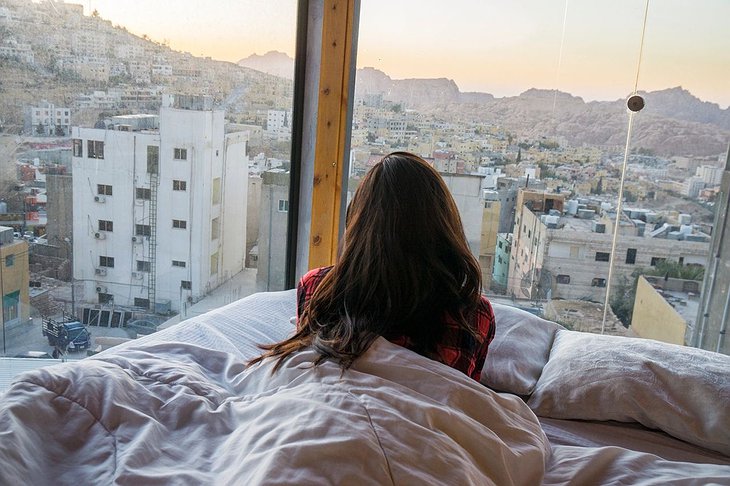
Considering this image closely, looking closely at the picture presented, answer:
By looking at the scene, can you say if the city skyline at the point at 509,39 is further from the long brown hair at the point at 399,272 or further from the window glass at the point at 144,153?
the long brown hair at the point at 399,272

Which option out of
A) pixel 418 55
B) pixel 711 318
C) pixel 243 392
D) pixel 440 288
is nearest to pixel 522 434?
pixel 440 288

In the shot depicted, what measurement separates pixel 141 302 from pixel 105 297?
0.58 ft

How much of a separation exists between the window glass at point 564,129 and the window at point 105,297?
1.27 m

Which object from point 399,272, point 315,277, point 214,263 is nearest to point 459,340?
point 399,272

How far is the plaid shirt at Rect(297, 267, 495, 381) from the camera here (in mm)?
1611

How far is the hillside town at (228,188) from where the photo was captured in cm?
229

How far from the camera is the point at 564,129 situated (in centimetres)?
305

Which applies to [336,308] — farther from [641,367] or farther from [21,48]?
[21,48]

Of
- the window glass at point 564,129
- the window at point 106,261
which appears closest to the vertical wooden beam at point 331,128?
the window glass at point 564,129

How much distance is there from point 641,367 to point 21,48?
2.10 m

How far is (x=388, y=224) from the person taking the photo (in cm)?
158

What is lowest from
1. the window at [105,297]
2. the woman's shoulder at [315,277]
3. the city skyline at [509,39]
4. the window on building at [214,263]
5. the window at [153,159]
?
the window at [105,297]

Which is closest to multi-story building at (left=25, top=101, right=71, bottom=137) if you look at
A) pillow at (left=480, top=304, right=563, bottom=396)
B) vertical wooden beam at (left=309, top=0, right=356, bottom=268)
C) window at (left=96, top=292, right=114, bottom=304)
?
window at (left=96, top=292, right=114, bottom=304)

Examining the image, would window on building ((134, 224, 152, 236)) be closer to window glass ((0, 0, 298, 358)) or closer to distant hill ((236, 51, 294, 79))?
window glass ((0, 0, 298, 358))
